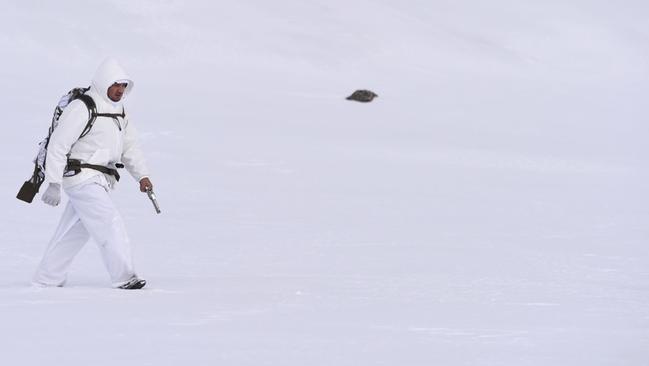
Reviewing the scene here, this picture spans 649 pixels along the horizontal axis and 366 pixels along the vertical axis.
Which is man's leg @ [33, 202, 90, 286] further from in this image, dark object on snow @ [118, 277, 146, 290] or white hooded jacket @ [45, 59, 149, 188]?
dark object on snow @ [118, 277, 146, 290]

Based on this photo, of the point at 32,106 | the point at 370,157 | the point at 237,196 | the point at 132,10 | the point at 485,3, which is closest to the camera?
the point at 237,196

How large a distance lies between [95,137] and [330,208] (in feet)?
16.9

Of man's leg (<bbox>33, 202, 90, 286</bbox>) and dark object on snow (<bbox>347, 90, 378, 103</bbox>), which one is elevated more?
man's leg (<bbox>33, 202, 90, 286</bbox>)

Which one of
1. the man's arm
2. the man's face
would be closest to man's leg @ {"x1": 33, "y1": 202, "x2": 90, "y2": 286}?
the man's arm

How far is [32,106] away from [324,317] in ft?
46.8

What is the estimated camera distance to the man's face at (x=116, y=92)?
7.29m

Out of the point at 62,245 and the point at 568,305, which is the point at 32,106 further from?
the point at 568,305

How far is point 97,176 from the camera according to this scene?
290 inches

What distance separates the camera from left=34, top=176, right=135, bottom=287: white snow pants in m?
7.31

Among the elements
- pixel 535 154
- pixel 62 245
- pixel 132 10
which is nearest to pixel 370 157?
pixel 535 154

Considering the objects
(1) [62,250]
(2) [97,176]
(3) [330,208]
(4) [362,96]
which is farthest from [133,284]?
(4) [362,96]

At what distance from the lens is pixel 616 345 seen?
215 inches

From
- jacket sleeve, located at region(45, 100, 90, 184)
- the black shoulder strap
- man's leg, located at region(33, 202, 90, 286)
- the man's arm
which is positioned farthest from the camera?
the man's arm

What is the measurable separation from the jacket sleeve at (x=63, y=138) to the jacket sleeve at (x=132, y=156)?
460mm
